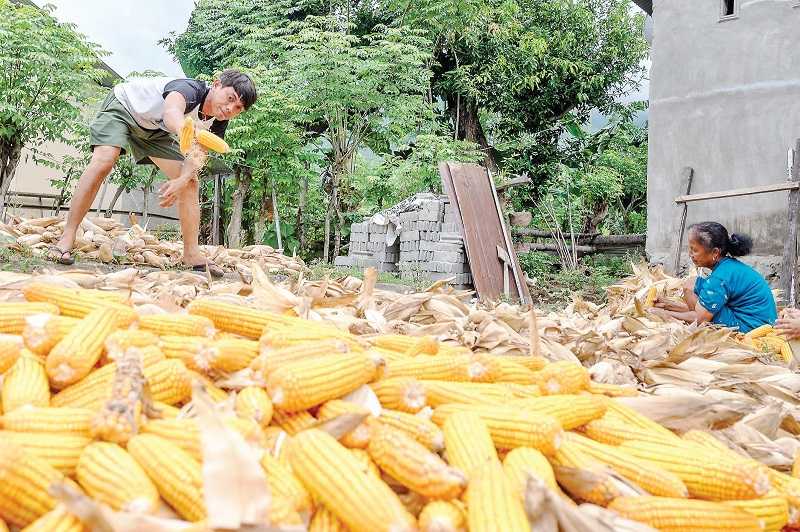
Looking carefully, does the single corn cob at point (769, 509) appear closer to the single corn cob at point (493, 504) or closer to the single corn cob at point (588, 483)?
the single corn cob at point (588, 483)

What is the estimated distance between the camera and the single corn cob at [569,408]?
1438mm

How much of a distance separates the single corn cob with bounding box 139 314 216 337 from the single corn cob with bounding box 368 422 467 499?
2.15 feet

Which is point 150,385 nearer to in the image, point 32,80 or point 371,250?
point 371,250

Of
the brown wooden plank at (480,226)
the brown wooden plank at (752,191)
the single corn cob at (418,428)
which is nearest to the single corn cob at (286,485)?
the single corn cob at (418,428)

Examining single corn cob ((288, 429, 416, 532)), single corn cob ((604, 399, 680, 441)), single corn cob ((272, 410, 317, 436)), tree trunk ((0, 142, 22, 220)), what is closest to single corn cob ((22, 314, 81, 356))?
single corn cob ((272, 410, 317, 436))

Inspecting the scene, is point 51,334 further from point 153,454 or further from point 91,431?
point 153,454

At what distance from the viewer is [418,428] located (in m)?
1.25

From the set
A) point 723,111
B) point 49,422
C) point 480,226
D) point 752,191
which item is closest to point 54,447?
point 49,422

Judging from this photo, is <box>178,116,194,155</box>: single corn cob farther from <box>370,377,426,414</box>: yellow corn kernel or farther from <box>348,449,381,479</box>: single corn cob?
<box>348,449,381,479</box>: single corn cob

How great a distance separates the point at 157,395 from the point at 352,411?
0.37 m

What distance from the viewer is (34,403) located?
1.20 meters

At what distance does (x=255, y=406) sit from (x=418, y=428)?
12.2 inches

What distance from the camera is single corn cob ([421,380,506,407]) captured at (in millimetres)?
1436

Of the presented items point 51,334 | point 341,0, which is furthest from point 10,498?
point 341,0
